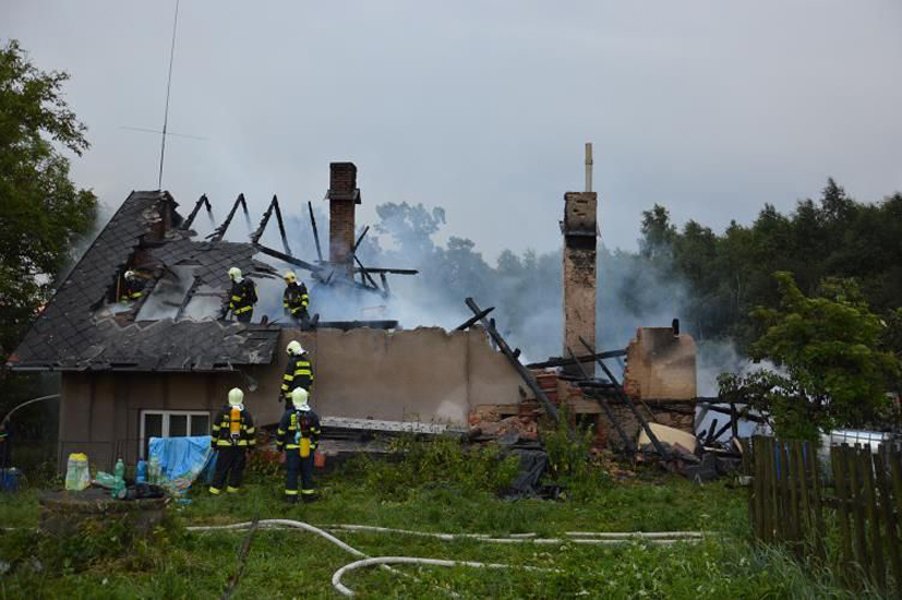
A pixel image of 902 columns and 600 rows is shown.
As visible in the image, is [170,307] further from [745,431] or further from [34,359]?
[745,431]

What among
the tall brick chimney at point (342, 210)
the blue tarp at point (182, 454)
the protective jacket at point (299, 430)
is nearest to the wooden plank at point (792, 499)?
the protective jacket at point (299, 430)

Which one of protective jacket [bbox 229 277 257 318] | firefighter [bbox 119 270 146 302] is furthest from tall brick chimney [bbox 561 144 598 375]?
firefighter [bbox 119 270 146 302]

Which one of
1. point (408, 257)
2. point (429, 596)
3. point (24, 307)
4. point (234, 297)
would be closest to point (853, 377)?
point (429, 596)

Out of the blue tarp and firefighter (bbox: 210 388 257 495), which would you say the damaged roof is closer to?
the blue tarp

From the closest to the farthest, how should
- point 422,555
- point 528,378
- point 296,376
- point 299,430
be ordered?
point 422,555 < point 299,430 < point 296,376 < point 528,378

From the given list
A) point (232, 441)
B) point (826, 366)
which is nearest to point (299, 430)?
point (232, 441)

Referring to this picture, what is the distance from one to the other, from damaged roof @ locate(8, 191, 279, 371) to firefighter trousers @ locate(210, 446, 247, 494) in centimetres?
209

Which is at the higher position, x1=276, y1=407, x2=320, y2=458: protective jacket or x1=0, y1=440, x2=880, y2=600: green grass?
x1=276, y1=407, x2=320, y2=458: protective jacket

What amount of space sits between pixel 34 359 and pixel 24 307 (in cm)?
701

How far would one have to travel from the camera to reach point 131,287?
15953 mm

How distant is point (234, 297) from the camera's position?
1505cm

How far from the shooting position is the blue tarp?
40.7 ft

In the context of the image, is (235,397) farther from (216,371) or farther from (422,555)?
(422,555)

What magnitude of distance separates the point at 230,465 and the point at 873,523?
8808 millimetres
